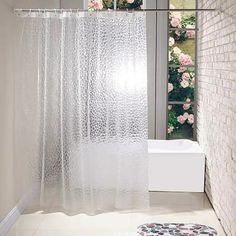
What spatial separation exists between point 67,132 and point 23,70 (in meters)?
0.65


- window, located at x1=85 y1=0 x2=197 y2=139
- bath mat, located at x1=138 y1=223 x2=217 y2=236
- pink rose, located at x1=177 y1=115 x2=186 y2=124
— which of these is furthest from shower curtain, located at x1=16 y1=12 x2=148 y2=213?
pink rose, located at x1=177 y1=115 x2=186 y2=124

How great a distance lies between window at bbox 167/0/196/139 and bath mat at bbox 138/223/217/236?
2190 mm

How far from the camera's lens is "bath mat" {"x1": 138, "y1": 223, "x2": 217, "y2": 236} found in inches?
153

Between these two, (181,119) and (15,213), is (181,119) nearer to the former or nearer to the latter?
(181,119)

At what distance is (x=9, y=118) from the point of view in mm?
4098

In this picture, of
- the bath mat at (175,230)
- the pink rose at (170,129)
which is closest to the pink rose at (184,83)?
the pink rose at (170,129)

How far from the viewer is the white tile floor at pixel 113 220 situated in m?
3.92

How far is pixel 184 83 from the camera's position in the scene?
607 centimetres

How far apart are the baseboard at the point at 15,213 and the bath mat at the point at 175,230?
105 centimetres

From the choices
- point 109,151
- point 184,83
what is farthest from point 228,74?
point 184,83

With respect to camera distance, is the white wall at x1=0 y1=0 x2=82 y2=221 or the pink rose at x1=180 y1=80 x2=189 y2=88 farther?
the pink rose at x1=180 y1=80 x2=189 y2=88

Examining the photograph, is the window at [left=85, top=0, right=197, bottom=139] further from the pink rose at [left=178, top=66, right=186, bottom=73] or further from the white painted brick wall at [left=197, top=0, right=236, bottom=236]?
the white painted brick wall at [left=197, top=0, right=236, bottom=236]

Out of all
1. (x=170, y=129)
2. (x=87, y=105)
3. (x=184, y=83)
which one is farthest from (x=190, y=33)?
(x=87, y=105)

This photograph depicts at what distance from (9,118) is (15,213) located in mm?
815
